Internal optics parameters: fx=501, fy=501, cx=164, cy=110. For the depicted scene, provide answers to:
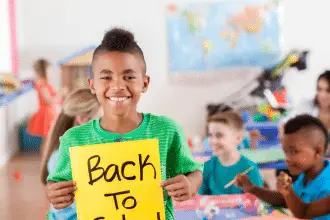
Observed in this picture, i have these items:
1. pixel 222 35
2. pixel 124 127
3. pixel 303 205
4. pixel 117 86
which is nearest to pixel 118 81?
pixel 117 86

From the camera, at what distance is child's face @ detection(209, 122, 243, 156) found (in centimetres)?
248

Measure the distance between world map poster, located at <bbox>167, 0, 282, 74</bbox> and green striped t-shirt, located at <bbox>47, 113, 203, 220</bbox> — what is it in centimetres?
455

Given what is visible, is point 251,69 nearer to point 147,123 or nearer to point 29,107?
point 29,107

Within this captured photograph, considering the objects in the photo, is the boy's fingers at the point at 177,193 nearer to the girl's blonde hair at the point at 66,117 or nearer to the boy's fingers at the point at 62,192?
the boy's fingers at the point at 62,192

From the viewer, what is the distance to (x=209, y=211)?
184 cm

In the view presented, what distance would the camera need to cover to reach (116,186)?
116 centimetres

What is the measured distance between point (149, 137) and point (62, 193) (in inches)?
9.4

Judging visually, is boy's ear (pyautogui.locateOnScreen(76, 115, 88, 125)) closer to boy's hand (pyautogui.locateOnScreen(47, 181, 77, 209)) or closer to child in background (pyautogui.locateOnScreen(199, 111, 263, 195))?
child in background (pyautogui.locateOnScreen(199, 111, 263, 195))

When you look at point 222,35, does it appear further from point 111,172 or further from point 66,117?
point 111,172

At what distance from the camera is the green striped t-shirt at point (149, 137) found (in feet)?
3.92

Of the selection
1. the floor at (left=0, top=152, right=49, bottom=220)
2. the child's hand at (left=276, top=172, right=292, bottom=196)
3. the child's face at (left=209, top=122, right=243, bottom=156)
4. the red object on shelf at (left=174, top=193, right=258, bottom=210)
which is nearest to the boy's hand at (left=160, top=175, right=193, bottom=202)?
the child's hand at (left=276, top=172, right=292, bottom=196)

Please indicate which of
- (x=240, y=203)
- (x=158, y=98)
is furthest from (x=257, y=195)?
(x=158, y=98)

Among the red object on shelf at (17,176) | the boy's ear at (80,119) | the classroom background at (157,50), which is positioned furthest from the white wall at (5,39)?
the boy's ear at (80,119)

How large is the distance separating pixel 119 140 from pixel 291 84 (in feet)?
16.0
